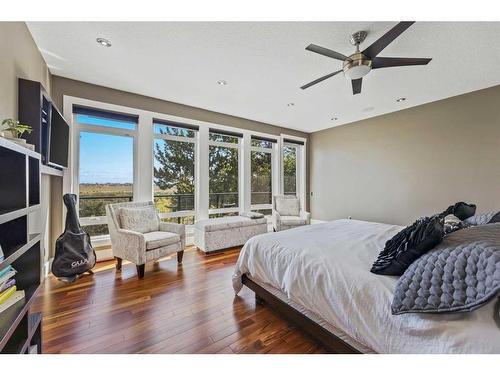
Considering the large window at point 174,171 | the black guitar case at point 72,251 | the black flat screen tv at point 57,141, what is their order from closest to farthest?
the black flat screen tv at point 57,141 → the black guitar case at point 72,251 → the large window at point 174,171

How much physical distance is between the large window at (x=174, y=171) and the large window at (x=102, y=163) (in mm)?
442

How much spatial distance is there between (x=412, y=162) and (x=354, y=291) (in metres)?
3.96

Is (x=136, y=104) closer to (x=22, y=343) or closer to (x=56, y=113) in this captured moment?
(x=56, y=113)

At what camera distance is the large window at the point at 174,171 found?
13.2ft

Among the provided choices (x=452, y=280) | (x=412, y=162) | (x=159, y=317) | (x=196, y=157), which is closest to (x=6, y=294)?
(x=159, y=317)

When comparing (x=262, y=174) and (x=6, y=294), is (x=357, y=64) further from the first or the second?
(x=262, y=174)

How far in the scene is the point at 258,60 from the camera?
2.55 metres

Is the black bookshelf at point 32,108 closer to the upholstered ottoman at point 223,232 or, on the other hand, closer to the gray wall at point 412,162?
the upholstered ottoman at point 223,232

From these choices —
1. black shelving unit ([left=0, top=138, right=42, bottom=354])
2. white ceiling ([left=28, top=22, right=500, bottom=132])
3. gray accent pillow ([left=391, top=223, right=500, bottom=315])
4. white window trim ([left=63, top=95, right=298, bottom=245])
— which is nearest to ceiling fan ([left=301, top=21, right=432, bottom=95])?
white ceiling ([left=28, top=22, right=500, bottom=132])

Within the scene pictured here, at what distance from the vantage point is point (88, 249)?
276 centimetres

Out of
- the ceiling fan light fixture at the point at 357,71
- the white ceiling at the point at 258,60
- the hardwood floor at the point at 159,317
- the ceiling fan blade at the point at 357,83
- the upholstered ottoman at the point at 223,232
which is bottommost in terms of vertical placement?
the hardwood floor at the point at 159,317

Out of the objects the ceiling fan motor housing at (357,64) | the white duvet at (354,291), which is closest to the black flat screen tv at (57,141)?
the white duvet at (354,291)

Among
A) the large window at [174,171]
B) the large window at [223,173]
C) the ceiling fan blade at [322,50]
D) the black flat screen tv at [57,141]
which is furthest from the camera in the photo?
the large window at [223,173]

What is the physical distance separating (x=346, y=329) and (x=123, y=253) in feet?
8.85
